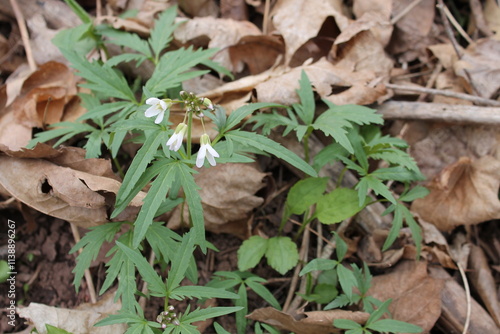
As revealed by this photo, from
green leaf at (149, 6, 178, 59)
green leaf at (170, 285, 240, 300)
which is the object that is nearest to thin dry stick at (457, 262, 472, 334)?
green leaf at (170, 285, 240, 300)

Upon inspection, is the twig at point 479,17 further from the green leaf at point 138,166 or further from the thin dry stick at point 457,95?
the green leaf at point 138,166

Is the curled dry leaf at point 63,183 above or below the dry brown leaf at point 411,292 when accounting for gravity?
above

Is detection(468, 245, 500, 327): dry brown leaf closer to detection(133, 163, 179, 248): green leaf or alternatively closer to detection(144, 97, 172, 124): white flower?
detection(133, 163, 179, 248): green leaf

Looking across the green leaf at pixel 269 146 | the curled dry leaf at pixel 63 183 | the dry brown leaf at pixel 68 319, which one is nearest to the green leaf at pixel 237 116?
the green leaf at pixel 269 146

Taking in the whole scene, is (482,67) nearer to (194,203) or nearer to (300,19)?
(300,19)

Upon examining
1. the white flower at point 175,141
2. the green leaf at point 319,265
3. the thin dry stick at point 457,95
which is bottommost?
the green leaf at point 319,265

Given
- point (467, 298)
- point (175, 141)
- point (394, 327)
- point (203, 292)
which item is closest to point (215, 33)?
point (175, 141)

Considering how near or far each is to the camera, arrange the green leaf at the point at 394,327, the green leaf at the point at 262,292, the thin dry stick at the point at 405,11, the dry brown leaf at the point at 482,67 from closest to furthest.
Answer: the green leaf at the point at 394,327, the green leaf at the point at 262,292, the dry brown leaf at the point at 482,67, the thin dry stick at the point at 405,11

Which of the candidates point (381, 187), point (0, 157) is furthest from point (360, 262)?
point (0, 157)
